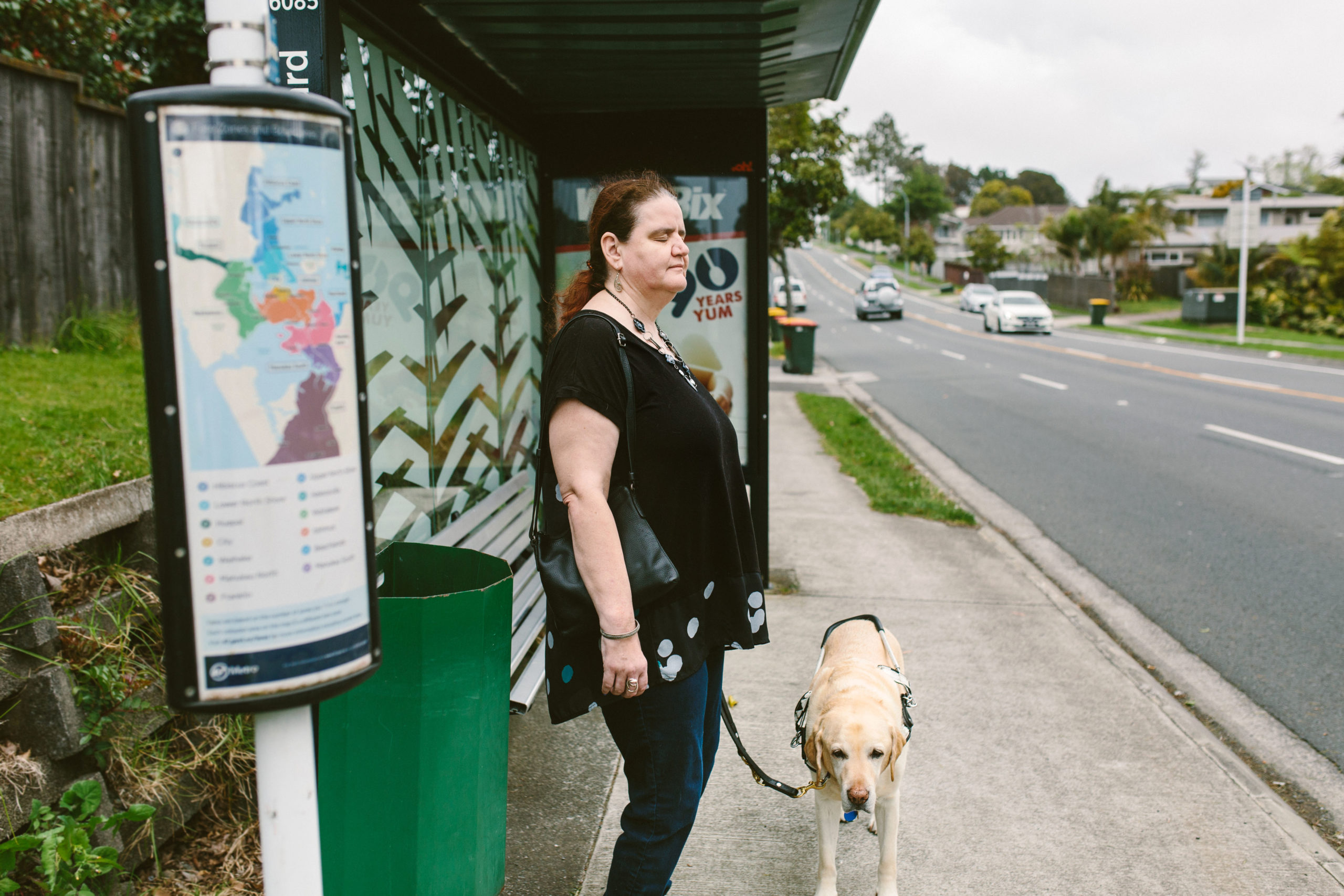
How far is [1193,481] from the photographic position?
9.40 m

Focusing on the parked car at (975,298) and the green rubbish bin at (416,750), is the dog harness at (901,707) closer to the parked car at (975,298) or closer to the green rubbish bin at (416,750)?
the green rubbish bin at (416,750)

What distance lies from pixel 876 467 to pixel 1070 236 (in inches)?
1979

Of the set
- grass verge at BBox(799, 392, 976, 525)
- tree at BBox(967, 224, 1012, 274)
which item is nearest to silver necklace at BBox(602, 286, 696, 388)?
grass verge at BBox(799, 392, 976, 525)

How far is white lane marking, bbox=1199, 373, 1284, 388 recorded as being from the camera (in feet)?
55.6

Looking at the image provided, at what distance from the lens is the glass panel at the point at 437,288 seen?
360 centimetres

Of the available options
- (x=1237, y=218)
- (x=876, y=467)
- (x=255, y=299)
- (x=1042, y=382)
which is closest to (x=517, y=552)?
(x=255, y=299)

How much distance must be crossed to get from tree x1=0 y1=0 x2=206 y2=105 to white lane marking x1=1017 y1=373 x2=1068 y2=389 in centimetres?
1376

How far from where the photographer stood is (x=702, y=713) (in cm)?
244

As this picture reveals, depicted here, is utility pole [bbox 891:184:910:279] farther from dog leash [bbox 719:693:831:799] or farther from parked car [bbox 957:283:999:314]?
dog leash [bbox 719:693:831:799]

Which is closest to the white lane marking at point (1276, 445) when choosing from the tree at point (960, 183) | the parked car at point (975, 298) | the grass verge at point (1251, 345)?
the grass verge at point (1251, 345)

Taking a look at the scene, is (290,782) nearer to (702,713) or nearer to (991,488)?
(702,713)

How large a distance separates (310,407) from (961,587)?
528 cm

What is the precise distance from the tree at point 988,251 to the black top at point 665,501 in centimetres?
6856

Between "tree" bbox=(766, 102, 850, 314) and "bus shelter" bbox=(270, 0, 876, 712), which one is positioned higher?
"tree" bbox=(766, 102, 850, 314)
